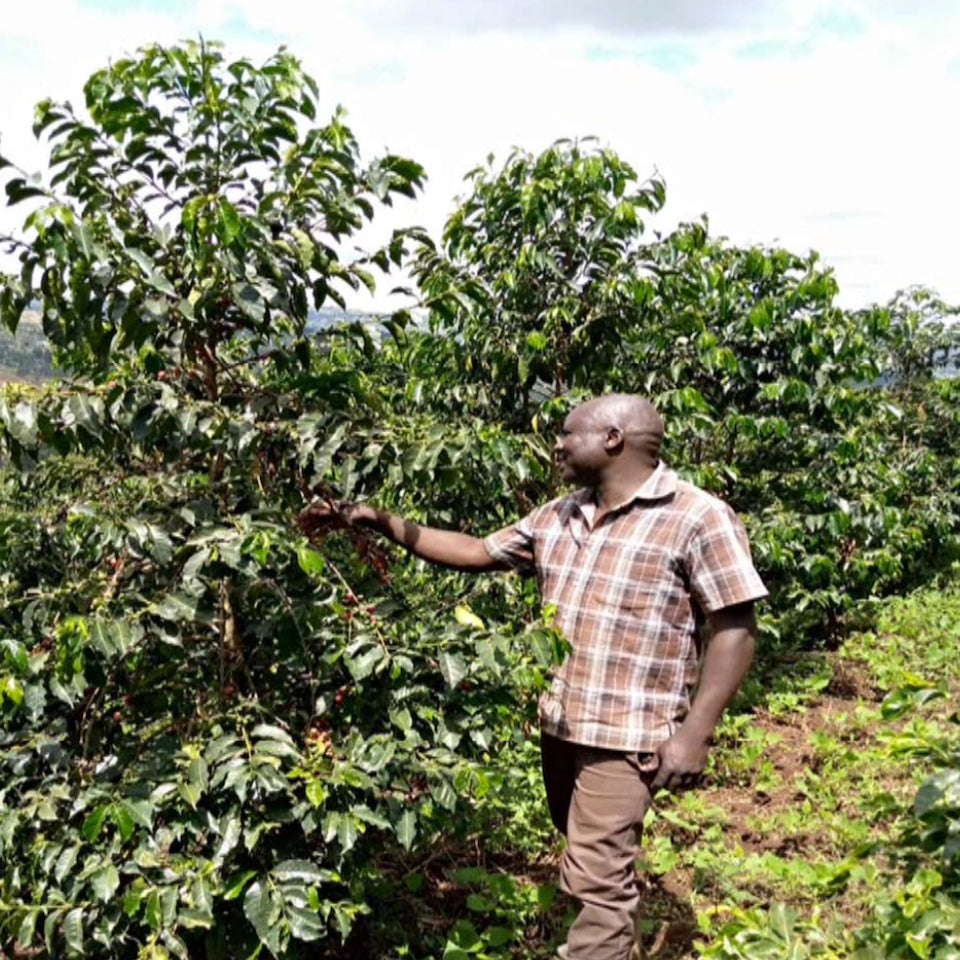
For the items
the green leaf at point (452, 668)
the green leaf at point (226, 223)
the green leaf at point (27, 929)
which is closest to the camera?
the green leaf at point (226, 223)

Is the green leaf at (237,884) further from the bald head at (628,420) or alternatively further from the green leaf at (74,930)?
the bald head at (628,420)

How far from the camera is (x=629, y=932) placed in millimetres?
2627

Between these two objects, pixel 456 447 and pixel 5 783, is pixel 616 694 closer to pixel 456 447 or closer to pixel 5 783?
pixel 456 447

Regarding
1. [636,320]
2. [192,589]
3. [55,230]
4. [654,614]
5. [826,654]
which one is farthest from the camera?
[826,654]

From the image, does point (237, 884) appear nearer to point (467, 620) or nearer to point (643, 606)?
point (467, 620)

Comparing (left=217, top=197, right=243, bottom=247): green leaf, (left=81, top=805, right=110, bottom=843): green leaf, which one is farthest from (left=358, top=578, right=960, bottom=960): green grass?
(left=217, top=197, right=243, bottom=247): green leaf

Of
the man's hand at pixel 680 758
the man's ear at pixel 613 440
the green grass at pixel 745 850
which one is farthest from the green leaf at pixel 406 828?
the man's ear at pixel 613 440

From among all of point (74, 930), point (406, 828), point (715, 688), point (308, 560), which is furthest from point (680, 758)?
point (74, 930)

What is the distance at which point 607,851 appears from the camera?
262cm

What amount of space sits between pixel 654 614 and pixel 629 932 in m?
0.86

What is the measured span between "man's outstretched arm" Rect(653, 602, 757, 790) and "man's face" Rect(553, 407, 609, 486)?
509mm

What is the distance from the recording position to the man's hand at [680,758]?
2523 millimetres

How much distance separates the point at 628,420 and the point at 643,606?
51 centimetres

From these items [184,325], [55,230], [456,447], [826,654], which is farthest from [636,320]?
[826,654]
